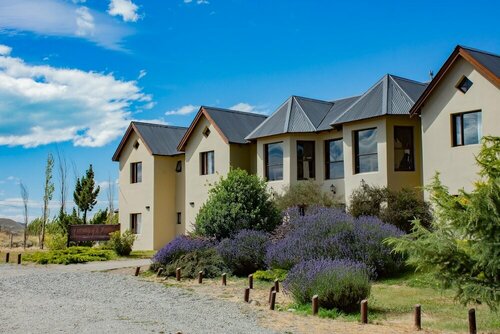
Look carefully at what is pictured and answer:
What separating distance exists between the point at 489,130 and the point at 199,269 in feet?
36.8

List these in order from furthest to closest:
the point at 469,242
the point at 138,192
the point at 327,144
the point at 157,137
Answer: the point at 157,137 < the point at 138,192 < the point at 327,144 < the point at 469,242

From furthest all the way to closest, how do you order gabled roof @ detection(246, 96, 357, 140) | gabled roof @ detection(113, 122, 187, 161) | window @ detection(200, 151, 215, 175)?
A: gabled roof @ detection(113, 122, 187, 161), window @ detection(200, 151, 215, 175), gabled roof @ detection(246, 96, 357, 140)

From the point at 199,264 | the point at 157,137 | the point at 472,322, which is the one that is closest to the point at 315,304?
the point at 472,322

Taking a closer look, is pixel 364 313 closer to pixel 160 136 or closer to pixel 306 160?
pixel 306 160

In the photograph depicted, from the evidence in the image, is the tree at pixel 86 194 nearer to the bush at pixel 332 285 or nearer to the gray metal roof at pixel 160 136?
the gray metal roof at pixel 160 136

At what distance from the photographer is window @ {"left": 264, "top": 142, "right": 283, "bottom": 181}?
1105 inches

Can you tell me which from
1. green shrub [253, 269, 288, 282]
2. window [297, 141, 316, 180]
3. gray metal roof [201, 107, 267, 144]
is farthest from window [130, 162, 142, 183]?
green shrub [253, 269, 288, 282]

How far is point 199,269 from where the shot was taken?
60.7 feet

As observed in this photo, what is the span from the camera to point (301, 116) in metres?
28.2

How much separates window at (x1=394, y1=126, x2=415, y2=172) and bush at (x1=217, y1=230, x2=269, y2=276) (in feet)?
26.1

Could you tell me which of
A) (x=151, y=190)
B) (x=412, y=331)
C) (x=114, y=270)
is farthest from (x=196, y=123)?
(x=412, y=331)

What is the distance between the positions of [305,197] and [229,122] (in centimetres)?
842

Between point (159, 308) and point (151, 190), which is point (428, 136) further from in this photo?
point (151, 190)

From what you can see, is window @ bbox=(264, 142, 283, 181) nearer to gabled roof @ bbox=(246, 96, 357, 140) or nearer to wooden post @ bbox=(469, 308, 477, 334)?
gabled roof @ bbox=(246, 96, 357, 140)
